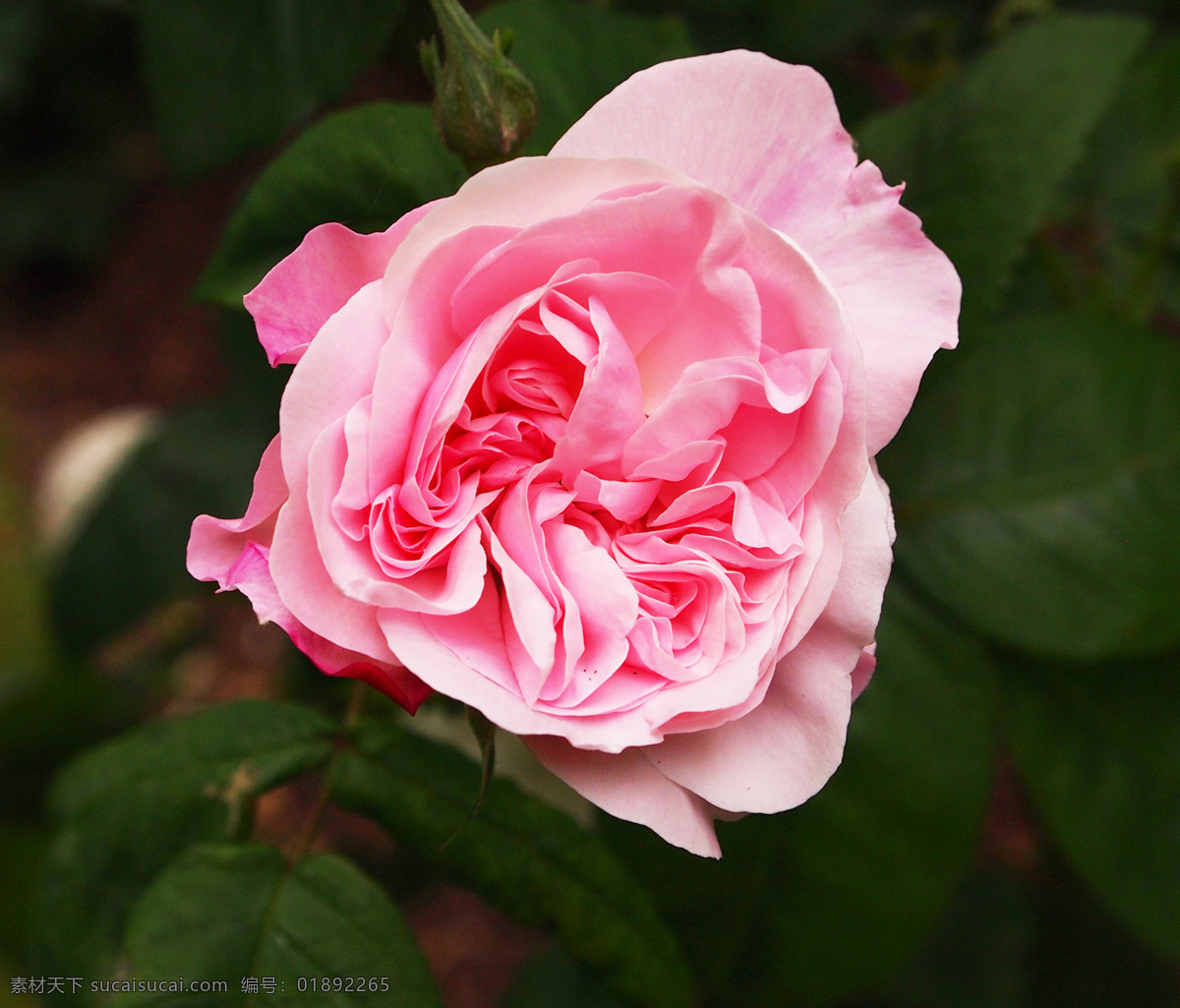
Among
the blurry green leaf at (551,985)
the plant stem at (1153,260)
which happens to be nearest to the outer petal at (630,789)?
the blurry green leaf at (551,985)

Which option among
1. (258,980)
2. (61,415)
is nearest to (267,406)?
(258,980)

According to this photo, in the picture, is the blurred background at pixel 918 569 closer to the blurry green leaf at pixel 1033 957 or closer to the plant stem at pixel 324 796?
the blurry green leaf at pixel 1033 957

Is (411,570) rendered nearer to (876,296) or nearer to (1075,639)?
(876,296)

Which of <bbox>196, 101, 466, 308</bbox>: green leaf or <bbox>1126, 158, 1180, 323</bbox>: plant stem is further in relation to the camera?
<bbox>1126, 158, 1180, 323</bbox>: plant stem

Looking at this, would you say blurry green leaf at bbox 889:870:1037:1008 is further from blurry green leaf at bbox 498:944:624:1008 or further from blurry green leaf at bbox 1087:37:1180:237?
blurry green leaf at bbox 1087:37:1180:237

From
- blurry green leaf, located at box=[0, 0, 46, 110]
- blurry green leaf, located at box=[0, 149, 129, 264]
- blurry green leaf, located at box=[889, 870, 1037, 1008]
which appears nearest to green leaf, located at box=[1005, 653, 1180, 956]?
blurry green leaf, located at box=[889, 870, 1037, 1008]

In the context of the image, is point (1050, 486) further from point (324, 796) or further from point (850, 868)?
point (324, 796)
